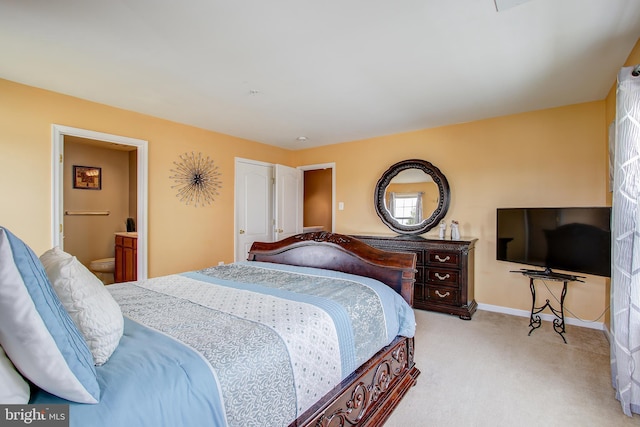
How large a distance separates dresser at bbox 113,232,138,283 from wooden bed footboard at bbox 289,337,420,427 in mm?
3589

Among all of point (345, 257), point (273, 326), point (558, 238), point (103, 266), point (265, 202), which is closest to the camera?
point (273, 326)

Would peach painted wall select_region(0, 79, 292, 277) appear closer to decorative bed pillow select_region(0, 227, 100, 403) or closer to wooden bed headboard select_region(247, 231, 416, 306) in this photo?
wooden bed headboard select_region(247, 231, 416, 306)

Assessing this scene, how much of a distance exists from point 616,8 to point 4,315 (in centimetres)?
306

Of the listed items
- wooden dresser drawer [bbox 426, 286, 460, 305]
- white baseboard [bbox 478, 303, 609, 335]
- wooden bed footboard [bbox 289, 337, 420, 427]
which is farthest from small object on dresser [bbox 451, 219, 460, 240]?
wooden bed footboard [bbox 289, 337, 420, 427]

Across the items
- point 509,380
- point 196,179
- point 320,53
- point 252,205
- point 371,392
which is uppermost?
point 320,53

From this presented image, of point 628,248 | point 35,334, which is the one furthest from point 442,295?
point 35,334

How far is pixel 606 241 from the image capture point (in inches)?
102

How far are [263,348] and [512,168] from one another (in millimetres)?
3737

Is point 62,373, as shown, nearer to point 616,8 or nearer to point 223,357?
point 223,357

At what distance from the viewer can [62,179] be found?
2.98 meters

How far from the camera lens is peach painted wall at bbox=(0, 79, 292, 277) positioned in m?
2.71

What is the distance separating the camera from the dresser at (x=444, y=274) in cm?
346

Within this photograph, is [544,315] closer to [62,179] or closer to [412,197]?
[412,197]

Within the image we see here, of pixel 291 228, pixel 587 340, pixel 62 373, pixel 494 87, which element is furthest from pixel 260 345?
pixel 291 228
